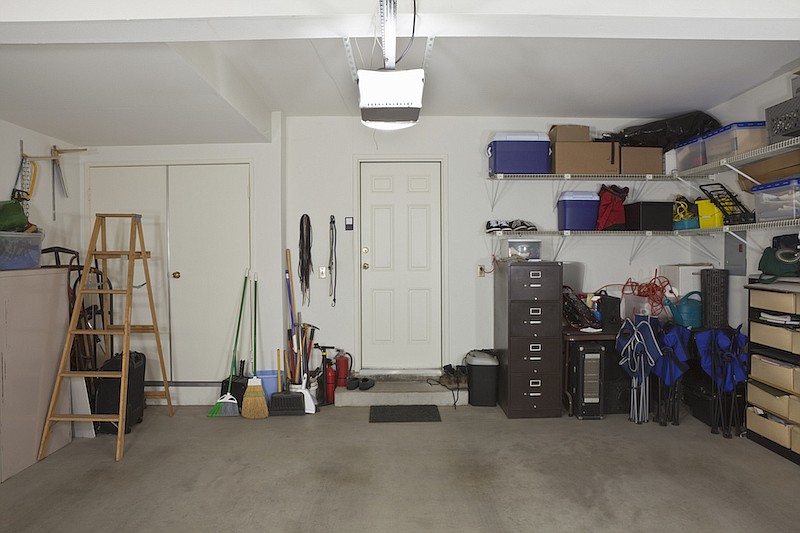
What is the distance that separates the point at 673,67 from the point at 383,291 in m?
3.18

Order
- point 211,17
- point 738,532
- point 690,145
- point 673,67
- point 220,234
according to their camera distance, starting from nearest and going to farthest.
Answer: point 211,17 < point 738,532 < point 673,67 < point 690,145 < point 220,234

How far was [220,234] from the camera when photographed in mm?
4617

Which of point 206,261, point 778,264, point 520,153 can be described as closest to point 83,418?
point 206,261

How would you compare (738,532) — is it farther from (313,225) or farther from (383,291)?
(313,225)

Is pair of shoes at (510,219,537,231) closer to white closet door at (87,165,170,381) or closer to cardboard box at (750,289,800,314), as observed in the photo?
cardboard box at (750,289,800,314)

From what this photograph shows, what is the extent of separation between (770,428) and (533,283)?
2002 mm

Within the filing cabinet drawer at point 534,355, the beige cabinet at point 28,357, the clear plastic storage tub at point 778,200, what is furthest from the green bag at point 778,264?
the beige cabinet at point 28,357

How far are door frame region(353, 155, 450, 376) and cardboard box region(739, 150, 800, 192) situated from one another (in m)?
2.62

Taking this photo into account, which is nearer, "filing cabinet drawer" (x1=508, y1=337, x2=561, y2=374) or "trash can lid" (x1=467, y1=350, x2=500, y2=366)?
"filing cabinet drawer" (x1=508, y1=337, x2=561, y2=374)

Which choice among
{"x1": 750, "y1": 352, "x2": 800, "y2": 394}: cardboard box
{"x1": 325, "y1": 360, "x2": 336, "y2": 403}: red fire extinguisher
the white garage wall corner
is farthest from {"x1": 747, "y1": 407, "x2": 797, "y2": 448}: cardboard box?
the white garage wall corner

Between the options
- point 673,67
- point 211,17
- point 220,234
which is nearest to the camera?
point 211,17

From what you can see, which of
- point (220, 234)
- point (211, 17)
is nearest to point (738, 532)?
point (211, 17)

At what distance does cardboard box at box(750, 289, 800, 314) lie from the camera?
3203 mm

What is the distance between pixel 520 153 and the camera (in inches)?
176
